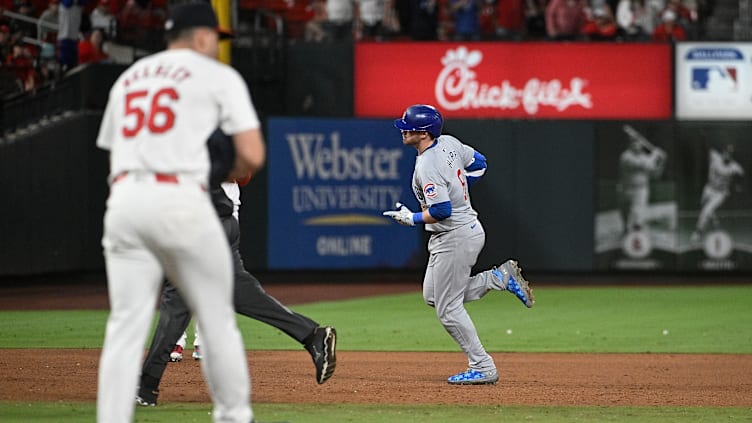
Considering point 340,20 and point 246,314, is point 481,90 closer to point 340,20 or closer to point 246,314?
point 340,20

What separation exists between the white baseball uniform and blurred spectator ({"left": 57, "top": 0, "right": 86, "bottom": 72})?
15873mm

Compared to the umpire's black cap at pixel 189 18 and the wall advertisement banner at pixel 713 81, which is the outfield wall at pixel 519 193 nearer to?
the wall advertisement banner at pixel 713 81

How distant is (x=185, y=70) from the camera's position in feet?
19.2

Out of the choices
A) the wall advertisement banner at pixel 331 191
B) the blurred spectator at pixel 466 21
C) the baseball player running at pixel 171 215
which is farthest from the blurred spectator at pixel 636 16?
the baseball player running at pixel 171 215

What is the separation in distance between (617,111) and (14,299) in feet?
34.5

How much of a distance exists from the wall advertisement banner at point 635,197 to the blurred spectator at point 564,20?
1.65m

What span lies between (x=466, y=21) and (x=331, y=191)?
3739 mm

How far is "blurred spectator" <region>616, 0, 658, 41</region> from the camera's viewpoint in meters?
23.2

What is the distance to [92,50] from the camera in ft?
70.5

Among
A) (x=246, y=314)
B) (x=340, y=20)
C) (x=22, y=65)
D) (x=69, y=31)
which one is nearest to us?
(x=246, y=314)

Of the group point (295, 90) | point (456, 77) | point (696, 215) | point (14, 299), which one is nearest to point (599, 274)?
point (696, 215)

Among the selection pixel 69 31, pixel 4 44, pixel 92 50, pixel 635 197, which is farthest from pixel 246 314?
pixel 635 197

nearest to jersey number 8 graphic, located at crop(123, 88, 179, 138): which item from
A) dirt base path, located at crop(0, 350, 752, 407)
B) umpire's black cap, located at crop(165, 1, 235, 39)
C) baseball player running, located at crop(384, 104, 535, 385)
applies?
umpire's black cap, located at crop(165, 1, 235, 39)

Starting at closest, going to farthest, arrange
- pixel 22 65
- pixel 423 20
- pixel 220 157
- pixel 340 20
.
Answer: pixel 220 157
pixel 22 65
pixel 423 20
pixel 340 20
